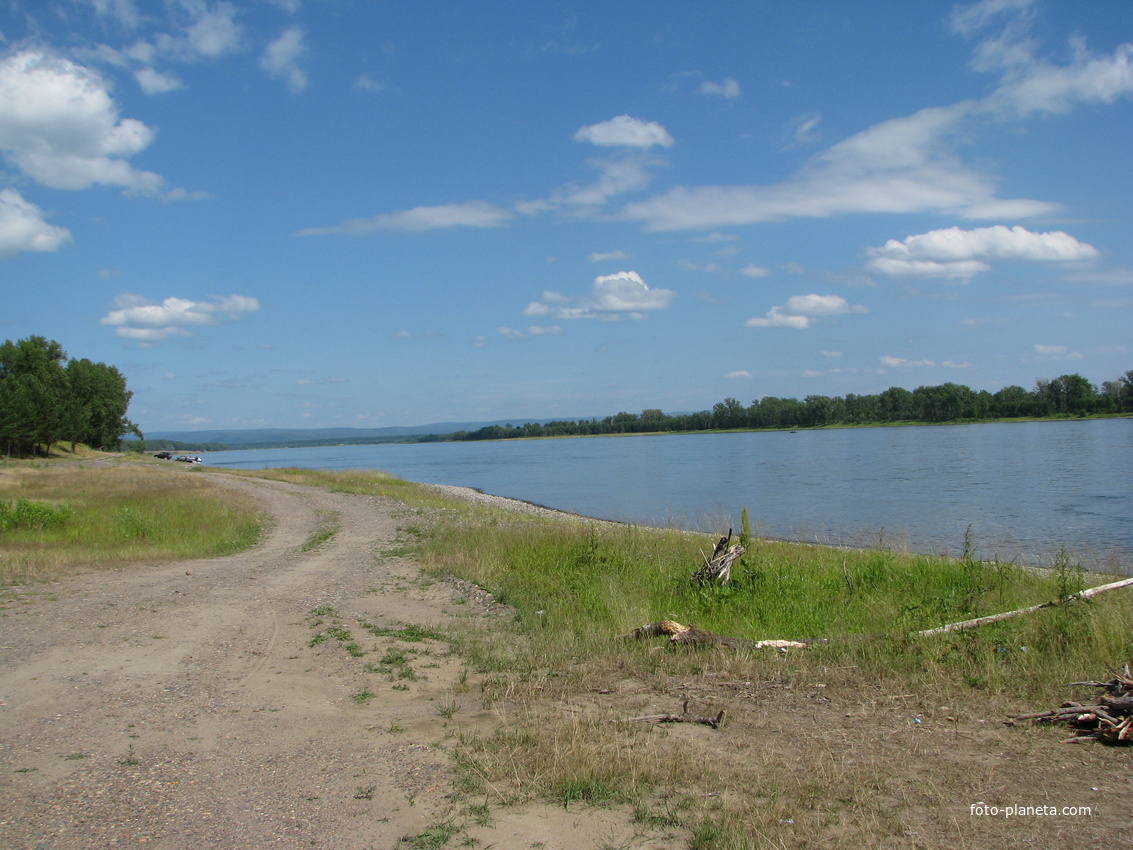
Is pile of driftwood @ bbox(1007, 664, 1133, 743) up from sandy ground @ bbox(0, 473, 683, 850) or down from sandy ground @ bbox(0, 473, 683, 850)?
up

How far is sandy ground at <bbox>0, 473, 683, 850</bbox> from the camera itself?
4594 millimetres

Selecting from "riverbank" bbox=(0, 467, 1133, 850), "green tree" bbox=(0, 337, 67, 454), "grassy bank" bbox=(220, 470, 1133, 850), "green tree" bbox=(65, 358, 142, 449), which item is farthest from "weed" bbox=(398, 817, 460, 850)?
"green tree" bbox=(65, 358, 142, 449)

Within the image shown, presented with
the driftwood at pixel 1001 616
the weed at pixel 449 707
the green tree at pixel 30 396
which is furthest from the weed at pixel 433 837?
the green tree at pixel 30 396

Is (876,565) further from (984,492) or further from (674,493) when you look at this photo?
(674,493)

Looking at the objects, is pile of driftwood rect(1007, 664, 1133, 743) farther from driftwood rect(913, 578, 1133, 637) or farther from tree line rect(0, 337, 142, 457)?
tree line rect(0, 337, 142, 457)

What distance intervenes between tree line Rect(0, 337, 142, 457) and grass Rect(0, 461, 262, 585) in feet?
148

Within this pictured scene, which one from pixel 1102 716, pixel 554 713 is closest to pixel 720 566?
pixel 554 713

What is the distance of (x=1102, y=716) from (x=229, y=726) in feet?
24.5

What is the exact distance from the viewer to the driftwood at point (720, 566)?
37.3 feet

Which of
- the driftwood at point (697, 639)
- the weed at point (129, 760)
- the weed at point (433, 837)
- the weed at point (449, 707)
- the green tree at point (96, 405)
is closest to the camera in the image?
the weed at point (433, 837)

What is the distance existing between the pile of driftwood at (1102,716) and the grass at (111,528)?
15548 mm

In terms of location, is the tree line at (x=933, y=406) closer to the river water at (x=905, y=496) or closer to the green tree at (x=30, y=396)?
the river water at (x=905, y=496)

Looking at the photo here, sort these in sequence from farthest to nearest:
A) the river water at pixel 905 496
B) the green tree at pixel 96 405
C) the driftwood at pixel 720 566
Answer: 1. the green tree at pixel 96 405
2. the river water at pixel 905 496
3. the driftwood at pixel 720 566

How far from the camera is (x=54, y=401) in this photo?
7588 centimetres
